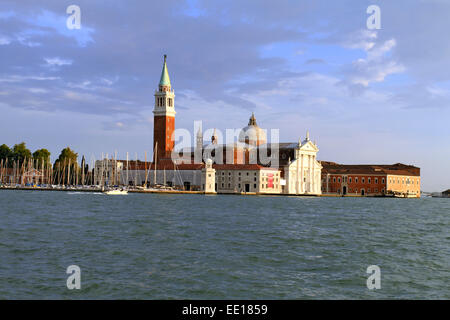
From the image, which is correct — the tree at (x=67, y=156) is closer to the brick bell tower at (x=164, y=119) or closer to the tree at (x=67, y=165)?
the tree at (x=67, y=165)

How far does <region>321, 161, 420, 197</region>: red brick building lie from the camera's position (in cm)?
7106

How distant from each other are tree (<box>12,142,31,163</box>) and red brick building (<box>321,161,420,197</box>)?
4554 centimetres

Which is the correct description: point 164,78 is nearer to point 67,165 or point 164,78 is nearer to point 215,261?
point 67,165

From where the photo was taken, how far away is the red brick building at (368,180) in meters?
71.1

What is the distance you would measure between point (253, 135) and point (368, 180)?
1920cm

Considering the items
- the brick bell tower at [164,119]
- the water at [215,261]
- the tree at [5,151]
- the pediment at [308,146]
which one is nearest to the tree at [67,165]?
the tree at [5,151]

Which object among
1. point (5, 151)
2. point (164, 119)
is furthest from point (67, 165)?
point (164, 119)

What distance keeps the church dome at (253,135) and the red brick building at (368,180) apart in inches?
427

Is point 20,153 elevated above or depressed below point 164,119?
below

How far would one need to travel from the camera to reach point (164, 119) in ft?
250

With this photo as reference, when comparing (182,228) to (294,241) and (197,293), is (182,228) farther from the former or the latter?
(197,293)

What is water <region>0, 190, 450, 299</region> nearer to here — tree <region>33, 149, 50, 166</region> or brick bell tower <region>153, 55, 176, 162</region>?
brick bell tower <region>153, 55, 176, 162</region>

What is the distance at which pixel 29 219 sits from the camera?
2091cm

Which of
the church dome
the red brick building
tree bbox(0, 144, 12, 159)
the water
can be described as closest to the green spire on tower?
the church dome
